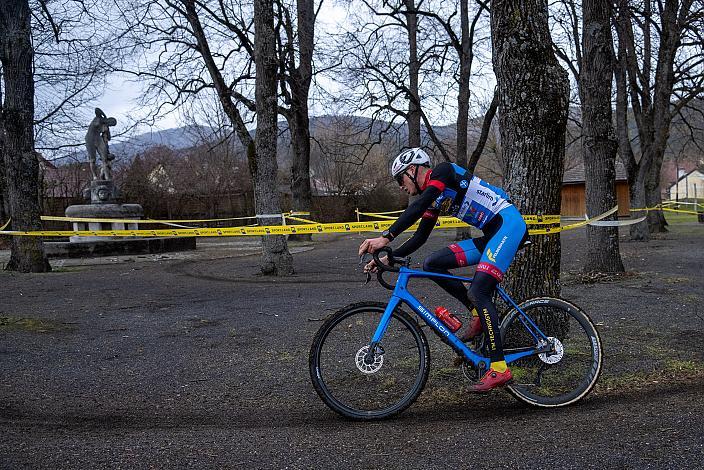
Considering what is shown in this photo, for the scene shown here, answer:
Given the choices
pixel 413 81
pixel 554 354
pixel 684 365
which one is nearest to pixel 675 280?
pixel 684 365

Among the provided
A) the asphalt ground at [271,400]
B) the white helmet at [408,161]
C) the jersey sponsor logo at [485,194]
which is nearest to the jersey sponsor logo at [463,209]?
the jersey sponsor logo at [485,194]

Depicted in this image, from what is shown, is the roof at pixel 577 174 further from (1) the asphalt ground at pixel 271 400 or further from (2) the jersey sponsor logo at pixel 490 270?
(2) the jersey sponsor logo at pixel 490 270

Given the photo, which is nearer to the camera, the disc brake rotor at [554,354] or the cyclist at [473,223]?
the cyclist at [473,223]

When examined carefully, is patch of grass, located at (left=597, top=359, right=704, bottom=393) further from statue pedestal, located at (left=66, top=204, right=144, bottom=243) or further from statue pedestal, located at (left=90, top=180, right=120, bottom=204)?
statue pedestal, located at (left=90, top=180, right=120, bottom=204)

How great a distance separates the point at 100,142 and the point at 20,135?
34.3 feet

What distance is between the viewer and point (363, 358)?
4.89 meters

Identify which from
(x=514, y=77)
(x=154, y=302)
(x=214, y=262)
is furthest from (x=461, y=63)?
(x=514, y=77)

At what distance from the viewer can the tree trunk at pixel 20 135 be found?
15.5 meters

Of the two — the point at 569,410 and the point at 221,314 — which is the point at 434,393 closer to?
the point at 569,410

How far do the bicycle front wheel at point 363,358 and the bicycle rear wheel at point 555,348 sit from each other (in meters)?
0.73

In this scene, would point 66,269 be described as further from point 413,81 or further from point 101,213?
point 413,81

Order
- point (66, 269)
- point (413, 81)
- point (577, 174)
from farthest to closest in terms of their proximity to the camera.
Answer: point (577, 174)
point (413, 81)
point (66, 269)

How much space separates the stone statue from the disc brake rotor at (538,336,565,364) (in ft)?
77.0

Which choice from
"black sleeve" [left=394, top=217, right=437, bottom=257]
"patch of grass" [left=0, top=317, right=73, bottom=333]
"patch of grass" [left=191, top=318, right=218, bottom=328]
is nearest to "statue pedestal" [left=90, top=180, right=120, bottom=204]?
"patch of grass" [left=0, top=317, right=73, bottom=333]
